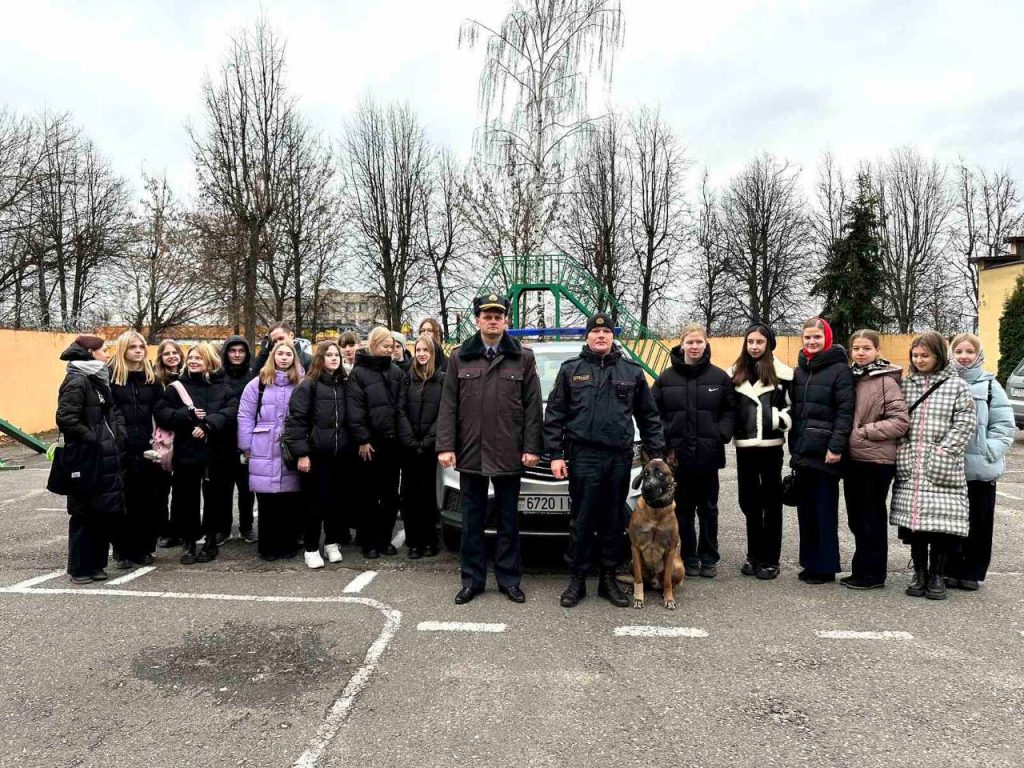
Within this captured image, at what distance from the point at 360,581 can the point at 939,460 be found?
13.6 ft

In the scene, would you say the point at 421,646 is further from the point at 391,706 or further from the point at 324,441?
the point at 324,441

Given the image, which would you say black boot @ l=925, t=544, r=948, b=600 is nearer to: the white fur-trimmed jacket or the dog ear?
the white fur-trimmed jacket

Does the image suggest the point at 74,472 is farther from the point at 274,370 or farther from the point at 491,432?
the point at 491,432

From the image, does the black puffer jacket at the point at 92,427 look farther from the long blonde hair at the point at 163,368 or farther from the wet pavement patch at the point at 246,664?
the wet pavement patch at the point at 246,664

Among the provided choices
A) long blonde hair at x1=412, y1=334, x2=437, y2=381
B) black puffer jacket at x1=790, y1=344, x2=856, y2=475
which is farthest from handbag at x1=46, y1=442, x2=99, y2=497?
black puffer jacket at x1=790, y1=344, x2=856, y2=475

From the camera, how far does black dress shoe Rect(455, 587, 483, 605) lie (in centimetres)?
452

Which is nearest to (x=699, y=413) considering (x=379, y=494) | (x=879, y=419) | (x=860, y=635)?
(x=879, y=419)

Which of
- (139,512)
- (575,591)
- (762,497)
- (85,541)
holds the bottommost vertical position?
(575,591)

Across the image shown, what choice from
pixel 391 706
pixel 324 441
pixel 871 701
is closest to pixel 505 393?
pixel 324 441

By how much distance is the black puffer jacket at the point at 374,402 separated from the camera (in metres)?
5.40

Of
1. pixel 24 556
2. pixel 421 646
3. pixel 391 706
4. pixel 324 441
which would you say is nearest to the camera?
pixel 391 706

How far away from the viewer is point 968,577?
4.82 meters

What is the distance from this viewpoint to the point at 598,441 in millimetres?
4426

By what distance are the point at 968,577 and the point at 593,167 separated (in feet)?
110
